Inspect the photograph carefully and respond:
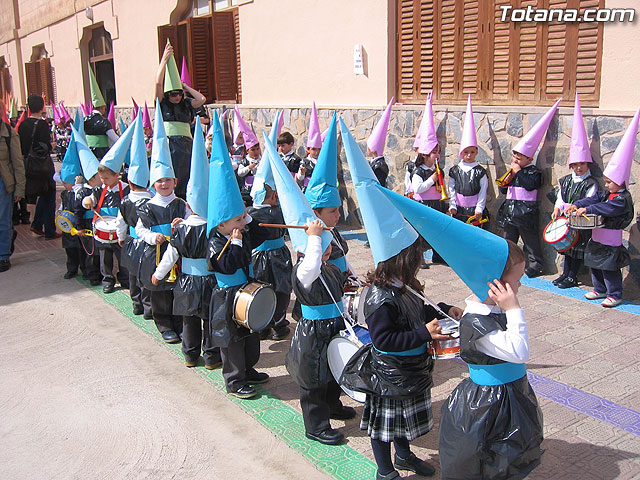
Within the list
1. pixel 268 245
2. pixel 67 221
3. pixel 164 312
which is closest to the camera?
pixel 268 245

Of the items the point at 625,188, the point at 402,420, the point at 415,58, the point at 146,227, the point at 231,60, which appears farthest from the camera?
the point at 231,60

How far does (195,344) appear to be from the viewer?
527 cm

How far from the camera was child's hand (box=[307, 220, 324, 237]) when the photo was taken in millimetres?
3793

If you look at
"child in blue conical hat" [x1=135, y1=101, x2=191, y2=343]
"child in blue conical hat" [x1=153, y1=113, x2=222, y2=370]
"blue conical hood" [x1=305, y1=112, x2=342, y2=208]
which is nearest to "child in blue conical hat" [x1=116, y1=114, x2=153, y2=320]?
"child in blue conical hat" [x1=135, y1=101, x2=191, y2=343]

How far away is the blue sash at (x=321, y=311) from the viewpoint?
389 centimetres

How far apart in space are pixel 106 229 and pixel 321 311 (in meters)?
3.68

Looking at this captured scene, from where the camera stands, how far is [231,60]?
13.6m

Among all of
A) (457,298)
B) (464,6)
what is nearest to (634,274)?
(457,298)

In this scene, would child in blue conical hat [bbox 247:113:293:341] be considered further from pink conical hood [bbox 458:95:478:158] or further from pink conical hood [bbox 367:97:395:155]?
pink conical hood [bbox 367:97:395:155]

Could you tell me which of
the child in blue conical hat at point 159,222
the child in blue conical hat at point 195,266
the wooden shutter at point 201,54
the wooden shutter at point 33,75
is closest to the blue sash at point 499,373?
the child in blue conical hat at point 195,266

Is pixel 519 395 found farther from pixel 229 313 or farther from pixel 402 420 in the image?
pixel 229 313

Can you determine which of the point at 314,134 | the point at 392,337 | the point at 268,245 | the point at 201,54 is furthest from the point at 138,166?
the point at 201,54

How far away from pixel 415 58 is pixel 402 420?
686 centimetres

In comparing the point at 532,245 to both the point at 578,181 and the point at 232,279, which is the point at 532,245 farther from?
the point at 232,279
